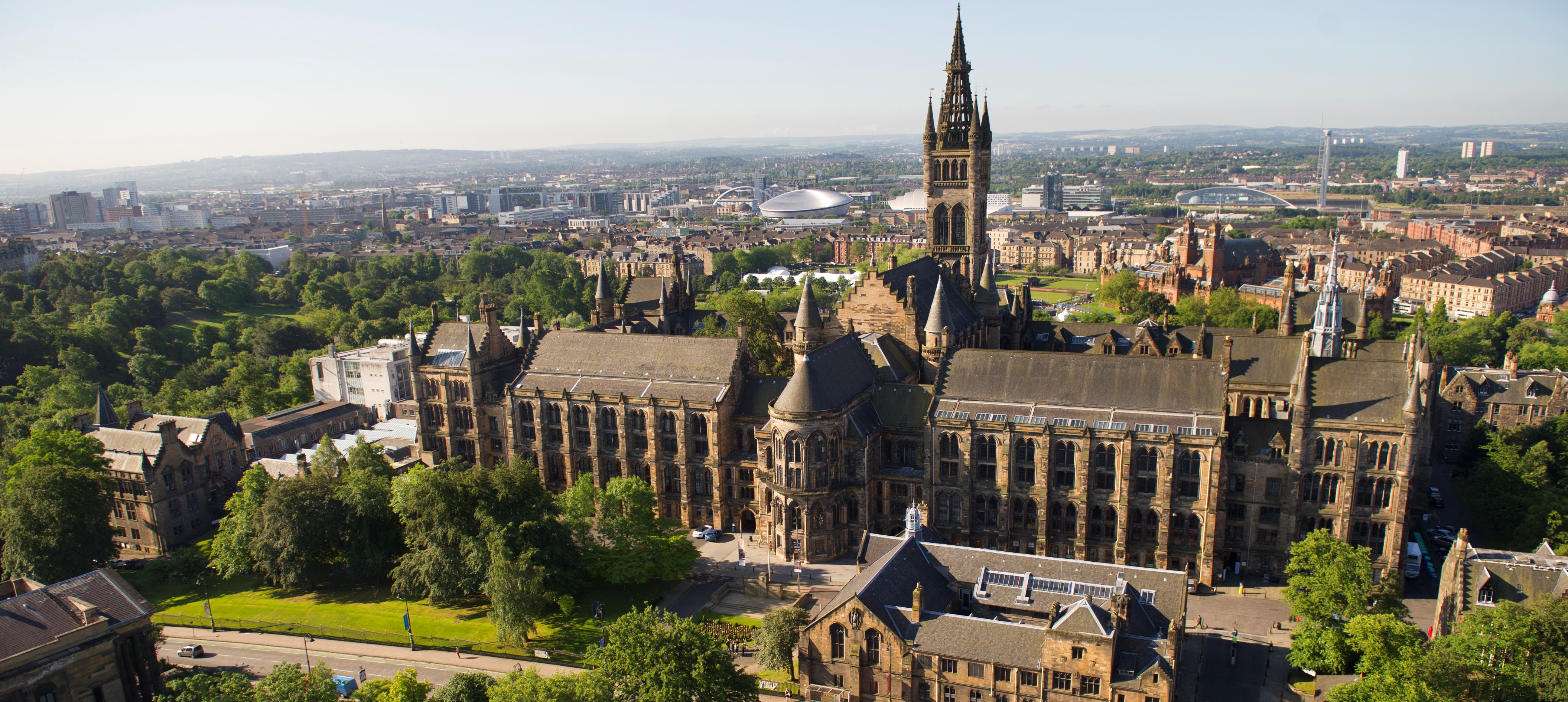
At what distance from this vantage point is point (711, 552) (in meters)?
87.4

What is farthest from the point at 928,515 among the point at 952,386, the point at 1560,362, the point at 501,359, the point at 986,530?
the point at 1560,362

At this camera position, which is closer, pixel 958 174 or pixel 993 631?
pixel 993 631

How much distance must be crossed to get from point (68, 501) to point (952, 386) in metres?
77.3

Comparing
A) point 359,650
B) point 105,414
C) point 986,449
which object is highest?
point 105,414

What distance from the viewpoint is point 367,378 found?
443 feet

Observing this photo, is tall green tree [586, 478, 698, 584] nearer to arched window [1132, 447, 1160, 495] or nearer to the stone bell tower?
arched window [1132, 447, 1160, 495]

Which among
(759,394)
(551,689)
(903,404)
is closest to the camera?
(551,689)

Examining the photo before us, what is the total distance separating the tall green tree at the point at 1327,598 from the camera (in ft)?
201

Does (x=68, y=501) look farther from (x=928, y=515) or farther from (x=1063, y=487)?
(x=1063, y=487)

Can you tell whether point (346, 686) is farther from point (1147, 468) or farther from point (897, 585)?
point (1147, 468)

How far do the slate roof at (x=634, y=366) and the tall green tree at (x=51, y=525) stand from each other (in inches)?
1495

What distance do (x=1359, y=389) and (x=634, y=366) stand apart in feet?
210

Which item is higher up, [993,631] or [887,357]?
[887,357]

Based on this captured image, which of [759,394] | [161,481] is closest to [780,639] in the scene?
[759,394]
